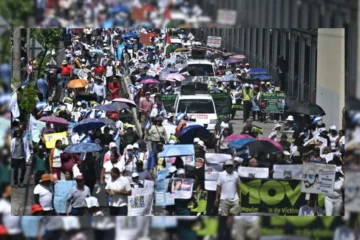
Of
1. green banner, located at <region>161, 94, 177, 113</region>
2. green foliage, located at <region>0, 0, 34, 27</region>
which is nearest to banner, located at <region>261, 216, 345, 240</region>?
green banner, located at <region>161, 94, 177, 113</region>

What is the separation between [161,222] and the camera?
15125mm

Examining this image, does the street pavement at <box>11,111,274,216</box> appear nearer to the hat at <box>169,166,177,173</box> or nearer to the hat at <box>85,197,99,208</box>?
the hat at <box>85,197,99,208</box>

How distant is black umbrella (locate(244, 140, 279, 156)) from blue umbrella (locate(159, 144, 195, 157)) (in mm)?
642

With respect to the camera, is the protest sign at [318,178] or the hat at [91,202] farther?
the protest sign at [318,178]

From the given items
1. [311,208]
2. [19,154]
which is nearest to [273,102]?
[311,208]

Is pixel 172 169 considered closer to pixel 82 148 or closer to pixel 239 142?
pixel 239 142

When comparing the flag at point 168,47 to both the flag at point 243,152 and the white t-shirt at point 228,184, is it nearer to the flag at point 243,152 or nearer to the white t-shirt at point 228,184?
the flag at point 243,152

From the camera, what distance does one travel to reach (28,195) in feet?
51.3

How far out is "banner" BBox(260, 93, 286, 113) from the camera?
15.8 metres

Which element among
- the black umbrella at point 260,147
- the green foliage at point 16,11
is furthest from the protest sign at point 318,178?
the green foliage at point 16,11

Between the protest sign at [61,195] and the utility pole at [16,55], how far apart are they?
4.20 ft

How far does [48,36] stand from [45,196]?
1785mm

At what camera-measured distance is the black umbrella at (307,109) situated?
51.6ft

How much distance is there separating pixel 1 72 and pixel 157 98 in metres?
1.95
